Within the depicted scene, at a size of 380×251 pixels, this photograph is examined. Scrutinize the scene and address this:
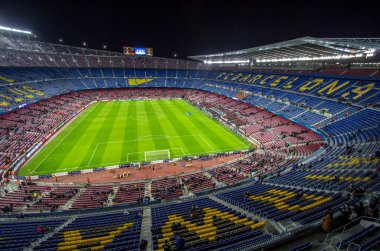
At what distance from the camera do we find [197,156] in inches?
1400

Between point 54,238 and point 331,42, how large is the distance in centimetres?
3823

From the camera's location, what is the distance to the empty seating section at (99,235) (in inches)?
513

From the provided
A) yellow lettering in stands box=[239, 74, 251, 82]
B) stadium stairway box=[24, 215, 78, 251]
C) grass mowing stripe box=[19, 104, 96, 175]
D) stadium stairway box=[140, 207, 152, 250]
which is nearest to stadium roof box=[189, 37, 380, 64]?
yellow lettering in stands box=[239, 74, 251, 82]

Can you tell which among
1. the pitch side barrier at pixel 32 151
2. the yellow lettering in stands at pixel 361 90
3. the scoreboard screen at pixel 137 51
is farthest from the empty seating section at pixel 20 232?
the scoreboard screen at pixel 137 51

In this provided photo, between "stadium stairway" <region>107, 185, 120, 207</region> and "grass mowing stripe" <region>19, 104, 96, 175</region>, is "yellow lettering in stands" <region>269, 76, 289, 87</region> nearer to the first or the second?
"grass mowing stripe" <region>19, 104, 96, 175</region>

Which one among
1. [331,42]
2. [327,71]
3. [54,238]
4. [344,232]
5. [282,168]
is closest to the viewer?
[344,232]

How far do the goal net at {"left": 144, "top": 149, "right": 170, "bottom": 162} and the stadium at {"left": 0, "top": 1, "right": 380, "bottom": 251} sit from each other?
1.01ft

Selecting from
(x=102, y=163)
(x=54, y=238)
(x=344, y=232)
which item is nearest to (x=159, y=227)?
(x=54, y=238)

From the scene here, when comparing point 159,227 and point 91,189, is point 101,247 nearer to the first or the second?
point 159,227

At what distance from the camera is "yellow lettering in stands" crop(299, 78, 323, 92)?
5177 cm

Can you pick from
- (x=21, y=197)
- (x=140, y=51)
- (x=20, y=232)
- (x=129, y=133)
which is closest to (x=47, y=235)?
(x=20, y=232)

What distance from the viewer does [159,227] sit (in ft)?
47.8

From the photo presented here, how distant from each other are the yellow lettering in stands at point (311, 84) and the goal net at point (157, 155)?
35.1 m

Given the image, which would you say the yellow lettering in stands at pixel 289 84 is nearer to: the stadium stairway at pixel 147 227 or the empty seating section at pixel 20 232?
the stadium stairway at pixel 147 227
